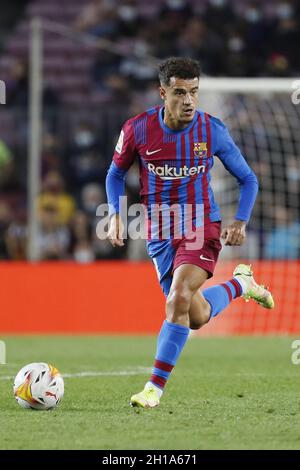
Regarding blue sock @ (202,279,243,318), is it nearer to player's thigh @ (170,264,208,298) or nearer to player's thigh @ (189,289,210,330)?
player's thigh @ (189,289,210,330)

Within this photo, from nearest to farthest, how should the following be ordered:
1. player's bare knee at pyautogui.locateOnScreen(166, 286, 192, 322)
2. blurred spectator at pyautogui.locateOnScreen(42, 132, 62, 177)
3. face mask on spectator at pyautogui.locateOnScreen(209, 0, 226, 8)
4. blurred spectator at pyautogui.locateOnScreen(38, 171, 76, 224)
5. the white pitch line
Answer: player's bare knee at pyautogui.locateOnScreen(166, 286, 192, 322), the white pitch line, blurred spectator at pyautogui.locateOnScreen(38, 171, 76, 224), blurred spectator at pyautogui.locateOnScreen(42, 132, 62, 177), face mask on spectator at pyautogui.locateOnScreen(209, 0, 226, 8)

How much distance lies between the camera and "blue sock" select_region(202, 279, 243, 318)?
24.0 feet

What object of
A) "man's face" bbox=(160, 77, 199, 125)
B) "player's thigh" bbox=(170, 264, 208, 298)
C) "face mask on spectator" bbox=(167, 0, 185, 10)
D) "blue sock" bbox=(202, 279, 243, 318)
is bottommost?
"blue sock" bbox=(202, 279, 243, 318)

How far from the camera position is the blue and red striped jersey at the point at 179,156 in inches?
279

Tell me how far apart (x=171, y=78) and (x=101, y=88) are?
41.0ft

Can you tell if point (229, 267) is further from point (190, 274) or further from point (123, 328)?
point (190, 274)

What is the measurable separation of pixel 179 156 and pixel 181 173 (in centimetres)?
11

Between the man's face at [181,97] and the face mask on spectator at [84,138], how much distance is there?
398 inches

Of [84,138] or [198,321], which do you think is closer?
[198,321]

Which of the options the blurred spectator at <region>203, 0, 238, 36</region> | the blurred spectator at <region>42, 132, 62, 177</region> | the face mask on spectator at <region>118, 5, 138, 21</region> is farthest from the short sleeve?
the face mask on spectator at <region>118, 5, 138, 21</region>

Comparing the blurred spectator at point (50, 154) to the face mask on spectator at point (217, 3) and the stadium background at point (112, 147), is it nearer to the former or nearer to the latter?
the stadium background at point (112, 147)

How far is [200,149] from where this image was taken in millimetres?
7086

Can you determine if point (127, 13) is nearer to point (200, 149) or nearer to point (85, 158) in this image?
point (85, 158)

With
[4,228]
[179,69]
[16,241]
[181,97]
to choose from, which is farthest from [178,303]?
[4,228]
